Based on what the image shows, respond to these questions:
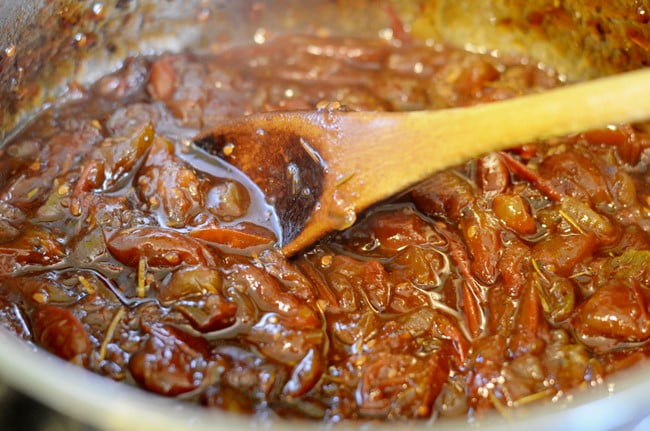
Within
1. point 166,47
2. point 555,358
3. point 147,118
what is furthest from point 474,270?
point 166,47

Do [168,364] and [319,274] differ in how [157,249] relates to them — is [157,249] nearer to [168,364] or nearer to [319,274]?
[168,364]

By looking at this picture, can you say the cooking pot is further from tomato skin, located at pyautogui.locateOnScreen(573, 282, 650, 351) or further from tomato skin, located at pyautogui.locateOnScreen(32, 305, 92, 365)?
tomato skin, located at pyautogui.locateOnScreen(32, 305, 92, 365)

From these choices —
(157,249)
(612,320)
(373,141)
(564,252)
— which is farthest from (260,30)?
(612,320)

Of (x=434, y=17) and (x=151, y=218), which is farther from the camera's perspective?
(x=434, y=17)

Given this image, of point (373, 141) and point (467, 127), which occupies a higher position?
point (467, 127)

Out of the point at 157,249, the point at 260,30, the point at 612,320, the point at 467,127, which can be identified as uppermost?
the point at 467,127

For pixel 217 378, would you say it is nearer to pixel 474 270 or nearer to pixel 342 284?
pixel 342 284

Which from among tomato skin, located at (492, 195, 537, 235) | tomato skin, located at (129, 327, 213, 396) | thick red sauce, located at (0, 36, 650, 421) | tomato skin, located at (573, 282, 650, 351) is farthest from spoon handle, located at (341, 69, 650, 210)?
tomato skin, located at (129, 327, 213, 396)
